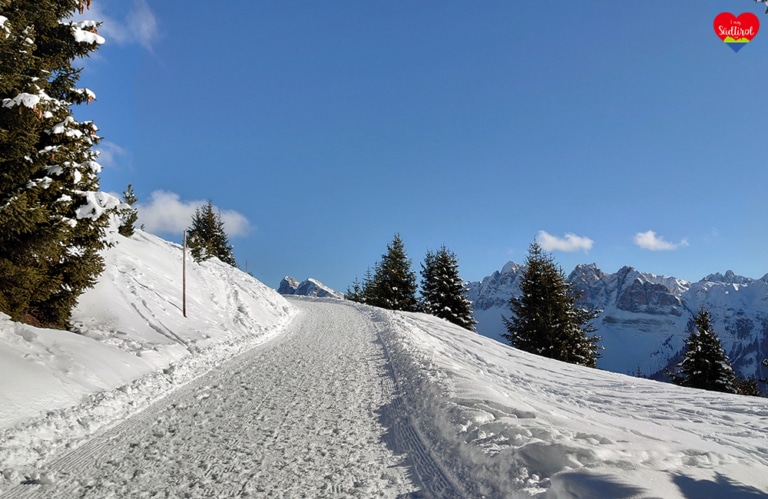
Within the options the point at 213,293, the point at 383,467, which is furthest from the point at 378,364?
the point at 213,293

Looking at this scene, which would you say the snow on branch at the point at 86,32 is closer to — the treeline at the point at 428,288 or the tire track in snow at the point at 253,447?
the tire track in snow at the point at 253,447

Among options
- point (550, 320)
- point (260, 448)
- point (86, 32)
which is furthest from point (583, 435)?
point (550, 320)

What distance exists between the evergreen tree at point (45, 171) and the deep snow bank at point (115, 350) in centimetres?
115

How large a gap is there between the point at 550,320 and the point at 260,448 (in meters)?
22.1

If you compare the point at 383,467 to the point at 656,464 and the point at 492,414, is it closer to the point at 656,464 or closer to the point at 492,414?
the point at 492,414

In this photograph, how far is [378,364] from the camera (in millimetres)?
11031

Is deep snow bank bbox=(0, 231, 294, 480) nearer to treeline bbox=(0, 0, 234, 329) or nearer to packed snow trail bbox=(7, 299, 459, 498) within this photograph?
packed snow trail bbox=(7, 299, 459, 498)

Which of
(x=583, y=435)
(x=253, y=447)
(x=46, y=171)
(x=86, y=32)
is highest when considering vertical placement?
(x=86, y=32)

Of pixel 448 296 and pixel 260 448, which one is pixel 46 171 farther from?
pixel 448 296

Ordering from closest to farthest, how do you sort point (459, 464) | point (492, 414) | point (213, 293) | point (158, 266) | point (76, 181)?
point (459, 464)
point (492, 414)
point (76, 181)
point (158, 266)
point (213, 293)

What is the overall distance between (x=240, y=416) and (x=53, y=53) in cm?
994

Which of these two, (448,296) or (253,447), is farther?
(448,296)

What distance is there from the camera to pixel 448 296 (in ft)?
104

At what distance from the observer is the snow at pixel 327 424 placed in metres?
4.17
